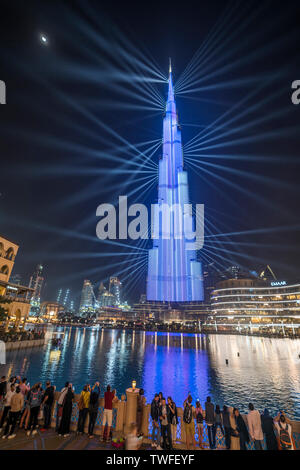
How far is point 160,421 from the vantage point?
6.76 metres

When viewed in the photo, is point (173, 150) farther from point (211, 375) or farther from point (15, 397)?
point (15, 397)

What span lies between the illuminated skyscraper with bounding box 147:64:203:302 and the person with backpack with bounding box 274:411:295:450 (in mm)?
134400

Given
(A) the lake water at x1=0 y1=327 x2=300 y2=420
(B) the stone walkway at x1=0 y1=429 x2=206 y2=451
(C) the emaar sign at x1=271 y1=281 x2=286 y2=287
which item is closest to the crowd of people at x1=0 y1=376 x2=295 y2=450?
(B) the stone walkway at x1=0 y1=429 x2=206 y2=451

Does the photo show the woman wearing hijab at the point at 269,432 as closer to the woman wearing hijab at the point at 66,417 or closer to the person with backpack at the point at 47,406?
the woman wearing hijab at the point at 66,417

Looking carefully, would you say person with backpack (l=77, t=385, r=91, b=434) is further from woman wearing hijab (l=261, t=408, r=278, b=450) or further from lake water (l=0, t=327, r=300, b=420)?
lake water (l=0, t=327, r=300, b=420)

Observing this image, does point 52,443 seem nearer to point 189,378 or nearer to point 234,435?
point 234,435

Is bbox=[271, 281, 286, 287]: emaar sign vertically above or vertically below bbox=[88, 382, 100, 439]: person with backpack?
above

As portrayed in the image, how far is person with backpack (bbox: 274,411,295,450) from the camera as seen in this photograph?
603 cm

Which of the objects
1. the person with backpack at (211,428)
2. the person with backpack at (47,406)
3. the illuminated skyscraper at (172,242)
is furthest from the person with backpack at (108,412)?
the illuminated skyscraper at (172,242)

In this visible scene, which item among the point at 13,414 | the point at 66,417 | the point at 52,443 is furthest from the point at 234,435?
the point at 13,414

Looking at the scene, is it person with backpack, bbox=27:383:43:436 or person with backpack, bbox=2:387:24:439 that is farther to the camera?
person with backpack, bbox=27:383:43:436

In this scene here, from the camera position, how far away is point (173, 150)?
16575cm
